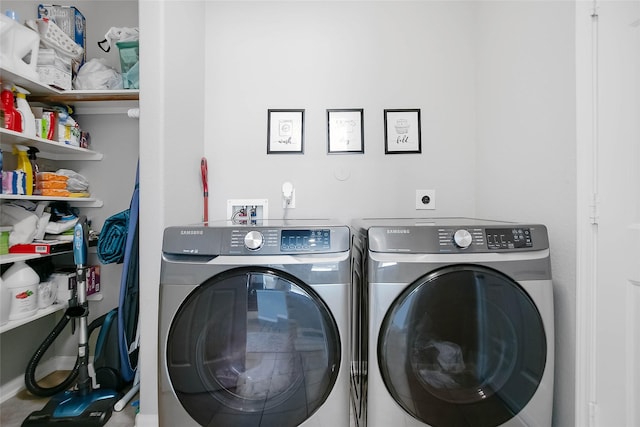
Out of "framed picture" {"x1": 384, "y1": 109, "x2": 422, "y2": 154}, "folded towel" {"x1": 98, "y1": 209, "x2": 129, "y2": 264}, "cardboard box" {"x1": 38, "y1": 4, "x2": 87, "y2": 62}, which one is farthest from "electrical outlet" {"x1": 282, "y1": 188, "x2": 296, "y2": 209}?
"cardboard box" {"x1": 38, "y1": 4, "x2": 87, "y2": 62}

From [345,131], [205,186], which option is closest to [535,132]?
[345,131]

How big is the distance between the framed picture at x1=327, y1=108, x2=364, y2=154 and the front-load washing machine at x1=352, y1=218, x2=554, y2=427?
84 centimetres

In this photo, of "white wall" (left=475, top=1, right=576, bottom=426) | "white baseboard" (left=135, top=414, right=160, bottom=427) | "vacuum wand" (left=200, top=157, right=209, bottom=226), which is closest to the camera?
"white wall" (left=475, top=1, right=576, bottom=426)

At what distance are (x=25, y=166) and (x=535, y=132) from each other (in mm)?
2686

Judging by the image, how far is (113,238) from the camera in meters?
1.51

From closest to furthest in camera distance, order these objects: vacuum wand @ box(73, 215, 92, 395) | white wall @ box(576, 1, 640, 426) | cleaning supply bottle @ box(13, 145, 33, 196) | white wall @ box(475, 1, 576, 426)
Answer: white wall @ box(576, 1, 640, 426)
white wall @ box(475, 1, 576, 426)
vacuum wand @ box(73, 215, 92, 395)
cleaning supply bottle @ box(13, 145, 33, 196)

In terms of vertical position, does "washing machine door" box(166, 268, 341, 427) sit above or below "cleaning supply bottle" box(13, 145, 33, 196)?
below

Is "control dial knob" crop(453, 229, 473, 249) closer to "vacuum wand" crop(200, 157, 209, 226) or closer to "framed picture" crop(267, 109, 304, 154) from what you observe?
"framed picture" crop(267, 109, 304, 154)

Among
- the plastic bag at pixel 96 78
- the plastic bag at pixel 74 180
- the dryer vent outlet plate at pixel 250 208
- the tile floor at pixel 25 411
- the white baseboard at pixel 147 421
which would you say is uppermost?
the plastic bag at pixel 96 78

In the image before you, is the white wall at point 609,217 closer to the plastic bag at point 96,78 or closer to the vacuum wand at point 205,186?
the vacuum wand at point 205,186

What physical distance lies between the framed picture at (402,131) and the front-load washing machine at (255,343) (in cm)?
103

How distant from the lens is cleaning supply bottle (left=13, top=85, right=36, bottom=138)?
1.46 meters

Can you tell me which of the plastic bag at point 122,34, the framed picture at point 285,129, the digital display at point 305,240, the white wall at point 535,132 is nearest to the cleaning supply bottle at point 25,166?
the plastic bag at point 122,34

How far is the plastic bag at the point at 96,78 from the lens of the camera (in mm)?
1651
